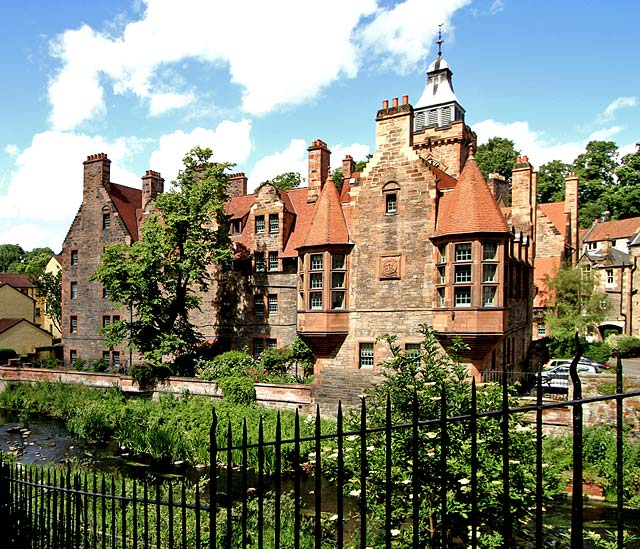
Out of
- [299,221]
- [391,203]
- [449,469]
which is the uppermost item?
[299,221]

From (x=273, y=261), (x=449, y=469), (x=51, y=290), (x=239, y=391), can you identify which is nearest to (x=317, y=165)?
(x=273, y=261)

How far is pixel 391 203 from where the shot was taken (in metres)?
22.3

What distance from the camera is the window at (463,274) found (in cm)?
2025

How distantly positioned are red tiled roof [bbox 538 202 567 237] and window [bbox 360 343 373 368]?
20265 mm

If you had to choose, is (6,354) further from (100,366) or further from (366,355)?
(366,355)

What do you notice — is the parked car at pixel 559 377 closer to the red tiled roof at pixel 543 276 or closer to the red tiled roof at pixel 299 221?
the red tiled roof at pixel 543 276

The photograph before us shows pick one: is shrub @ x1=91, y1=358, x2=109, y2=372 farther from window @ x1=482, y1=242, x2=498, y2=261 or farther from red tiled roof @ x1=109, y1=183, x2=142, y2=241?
window @ x1=482, y1=242, x2=498, y2=261

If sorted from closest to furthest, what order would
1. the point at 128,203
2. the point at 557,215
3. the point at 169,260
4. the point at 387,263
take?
the point at 387,263, the point at 169,260, the point at 557,215, the point at 128,203

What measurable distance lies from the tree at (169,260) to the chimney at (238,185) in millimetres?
7712

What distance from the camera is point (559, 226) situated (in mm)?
35875

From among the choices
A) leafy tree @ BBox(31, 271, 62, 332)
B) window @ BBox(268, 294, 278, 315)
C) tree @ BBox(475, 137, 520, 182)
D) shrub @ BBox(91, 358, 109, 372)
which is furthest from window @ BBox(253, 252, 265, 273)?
tree @ BBox(475, 137, 520, 182)

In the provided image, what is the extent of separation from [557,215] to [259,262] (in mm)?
23304

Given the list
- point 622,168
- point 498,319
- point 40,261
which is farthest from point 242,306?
point 622,168

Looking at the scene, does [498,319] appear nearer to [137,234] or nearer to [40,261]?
[137,234]
